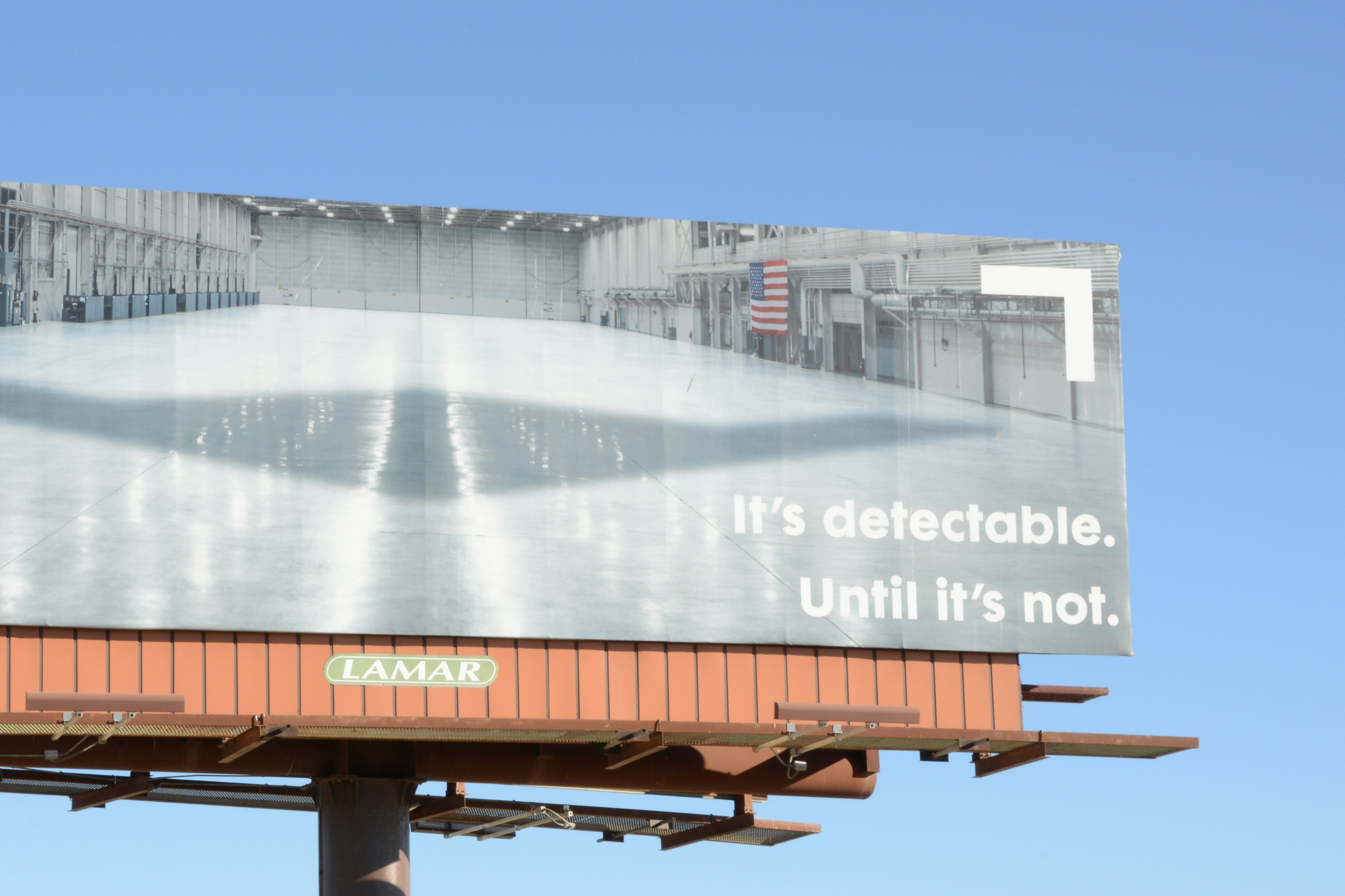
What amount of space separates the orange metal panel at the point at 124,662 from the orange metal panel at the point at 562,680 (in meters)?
4.31

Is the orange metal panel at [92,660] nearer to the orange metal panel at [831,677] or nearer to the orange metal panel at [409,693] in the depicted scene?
the orange metal panel at [409,693]

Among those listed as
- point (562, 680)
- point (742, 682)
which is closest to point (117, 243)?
point (562, 680)

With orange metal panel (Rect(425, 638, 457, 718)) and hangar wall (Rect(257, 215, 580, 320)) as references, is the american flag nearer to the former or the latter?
hangar wall (Rect(257, 215, 580, 320))

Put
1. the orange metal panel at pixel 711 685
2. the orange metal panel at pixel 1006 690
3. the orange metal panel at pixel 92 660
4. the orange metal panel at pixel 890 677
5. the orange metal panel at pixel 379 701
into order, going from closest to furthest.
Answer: the orange metal panel at pixel 92 660, the orange metal panel at pixel 379 701, the orange metal panel at pixel 711 685, the orange metal panel at pixel 890 677, the orange metal panel at pixel 1006 690

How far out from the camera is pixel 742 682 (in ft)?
71.7

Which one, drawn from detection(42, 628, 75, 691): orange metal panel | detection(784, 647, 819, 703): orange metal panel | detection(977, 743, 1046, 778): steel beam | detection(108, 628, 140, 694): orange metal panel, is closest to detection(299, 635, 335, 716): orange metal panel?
detection(108, 628, 140, 694): orange metal panel

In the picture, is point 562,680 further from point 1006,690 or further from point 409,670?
point 1006,690

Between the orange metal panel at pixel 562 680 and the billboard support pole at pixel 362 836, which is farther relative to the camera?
the billboard support pole at pixel 362 836

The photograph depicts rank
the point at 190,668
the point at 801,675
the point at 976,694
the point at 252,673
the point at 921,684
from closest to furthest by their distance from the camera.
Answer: the point at 190,668, the point at 252,673, the point at 801,675, the point at 921,684, the point at 976,694

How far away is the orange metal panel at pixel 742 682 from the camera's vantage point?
21797mm

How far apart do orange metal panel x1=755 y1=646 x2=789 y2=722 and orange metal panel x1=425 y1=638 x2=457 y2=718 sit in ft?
11.6

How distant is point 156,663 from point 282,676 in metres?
1.36

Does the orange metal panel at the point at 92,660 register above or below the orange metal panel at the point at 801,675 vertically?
above

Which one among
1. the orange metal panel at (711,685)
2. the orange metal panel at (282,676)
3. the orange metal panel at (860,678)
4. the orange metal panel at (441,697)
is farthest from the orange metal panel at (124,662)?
the orange metal panel at (860,678)
